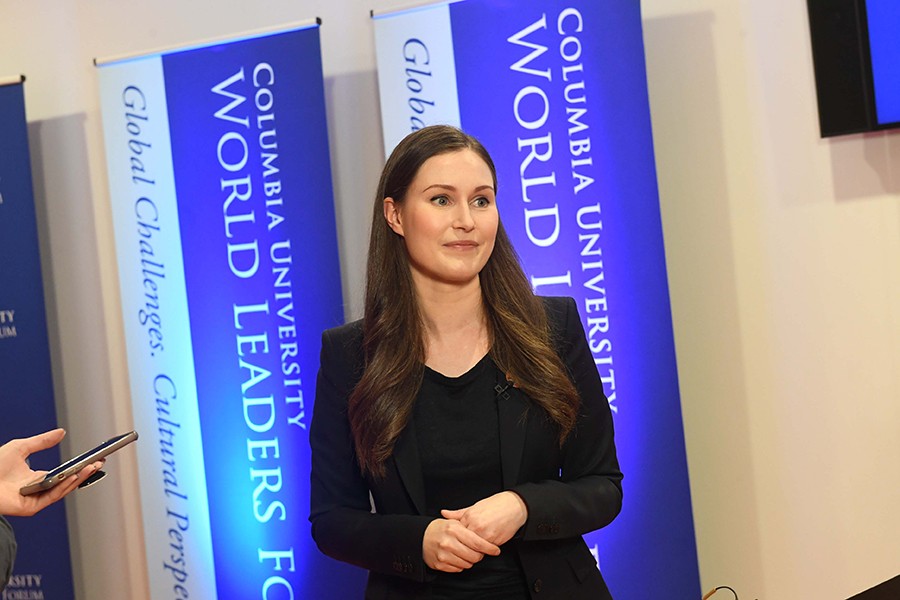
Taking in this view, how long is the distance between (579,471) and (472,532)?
361 millimetres

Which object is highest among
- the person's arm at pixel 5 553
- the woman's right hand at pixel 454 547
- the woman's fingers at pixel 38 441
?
the woman's fingers at pixel 38 441

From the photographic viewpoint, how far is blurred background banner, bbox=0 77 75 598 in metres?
3.85

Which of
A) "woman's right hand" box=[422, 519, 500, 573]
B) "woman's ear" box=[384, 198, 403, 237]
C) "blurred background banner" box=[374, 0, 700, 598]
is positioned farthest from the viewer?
"blurred background banner" box=[374, 0, 700, 598]

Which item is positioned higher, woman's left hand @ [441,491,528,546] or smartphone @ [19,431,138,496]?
smartphone @ [19,431,138,496]

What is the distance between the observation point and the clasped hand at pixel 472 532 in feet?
5.84

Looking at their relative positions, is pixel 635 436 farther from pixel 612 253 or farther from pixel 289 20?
pixel 289 20

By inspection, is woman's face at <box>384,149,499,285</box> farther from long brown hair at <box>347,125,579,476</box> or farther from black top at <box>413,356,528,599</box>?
black top at <box>413,356,528,599</box>

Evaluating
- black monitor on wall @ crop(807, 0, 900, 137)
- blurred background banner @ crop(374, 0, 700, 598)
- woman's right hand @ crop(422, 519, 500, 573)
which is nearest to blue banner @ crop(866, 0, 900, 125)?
black monitor on wall @ crop(807, 0, 900, 137)

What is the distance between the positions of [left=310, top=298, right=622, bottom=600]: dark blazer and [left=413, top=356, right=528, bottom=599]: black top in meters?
0.03

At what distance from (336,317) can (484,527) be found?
1.84 m

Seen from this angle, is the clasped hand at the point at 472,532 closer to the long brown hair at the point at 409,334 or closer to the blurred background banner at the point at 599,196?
the long brown hair at the point at 409,334

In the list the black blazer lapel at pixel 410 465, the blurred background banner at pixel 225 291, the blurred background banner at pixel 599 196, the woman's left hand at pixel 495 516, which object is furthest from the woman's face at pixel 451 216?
the blurred background banner at pixel 225 291

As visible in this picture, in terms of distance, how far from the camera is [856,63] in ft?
9.97

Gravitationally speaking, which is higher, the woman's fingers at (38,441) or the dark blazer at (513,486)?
the woman's fingers at (38,441)
